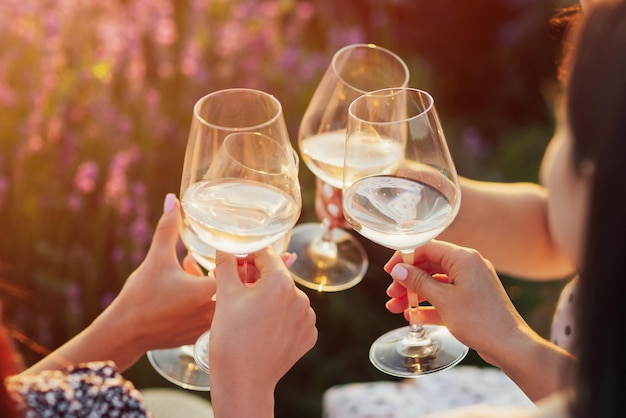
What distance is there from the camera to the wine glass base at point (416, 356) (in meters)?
1.76

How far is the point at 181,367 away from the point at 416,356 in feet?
1.77

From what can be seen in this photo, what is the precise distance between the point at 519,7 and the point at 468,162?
1160 millimetres

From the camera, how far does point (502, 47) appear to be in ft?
12.9

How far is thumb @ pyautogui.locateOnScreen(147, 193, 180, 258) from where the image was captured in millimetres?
1713

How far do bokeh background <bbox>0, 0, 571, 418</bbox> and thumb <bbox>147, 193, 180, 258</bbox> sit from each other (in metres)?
0.82

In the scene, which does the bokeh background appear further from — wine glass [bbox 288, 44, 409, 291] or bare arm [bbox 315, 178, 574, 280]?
wine glass [bbox 288, 44, 409, 291]

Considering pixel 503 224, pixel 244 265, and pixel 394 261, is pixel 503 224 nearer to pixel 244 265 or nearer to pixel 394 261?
pixel 394 261

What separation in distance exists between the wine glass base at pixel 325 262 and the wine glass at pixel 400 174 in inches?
A: 21.3

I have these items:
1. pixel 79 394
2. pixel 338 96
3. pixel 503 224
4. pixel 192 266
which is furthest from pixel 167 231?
pixel 503 224

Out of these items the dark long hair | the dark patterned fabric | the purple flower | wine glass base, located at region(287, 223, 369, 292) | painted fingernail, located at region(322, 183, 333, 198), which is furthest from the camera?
the purple flower

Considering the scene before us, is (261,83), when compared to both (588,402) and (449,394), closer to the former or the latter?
(449,394)

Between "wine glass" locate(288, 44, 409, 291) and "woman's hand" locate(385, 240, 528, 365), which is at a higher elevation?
"wine glass" locate(288, 44, 409, 291)

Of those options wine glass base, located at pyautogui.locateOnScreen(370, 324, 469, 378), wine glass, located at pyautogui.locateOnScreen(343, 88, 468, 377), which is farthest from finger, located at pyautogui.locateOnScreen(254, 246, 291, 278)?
wine glass base, located at pyautogui.locateOnScreen(370, 324, 469, 378)

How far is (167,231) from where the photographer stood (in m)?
1.72
